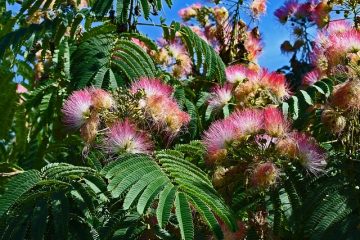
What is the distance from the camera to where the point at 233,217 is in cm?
233

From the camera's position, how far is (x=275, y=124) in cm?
249

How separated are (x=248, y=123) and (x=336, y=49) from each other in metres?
0.59

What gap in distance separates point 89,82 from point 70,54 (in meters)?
0.24

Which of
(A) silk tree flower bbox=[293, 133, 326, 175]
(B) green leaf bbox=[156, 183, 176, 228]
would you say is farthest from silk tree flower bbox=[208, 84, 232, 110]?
(B) green leaf bbox=[156, 183, 176, 228]

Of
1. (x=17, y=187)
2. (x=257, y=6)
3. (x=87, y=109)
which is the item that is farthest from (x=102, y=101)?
(x=257, y=6)

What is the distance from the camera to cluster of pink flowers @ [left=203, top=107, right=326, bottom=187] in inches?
95.1

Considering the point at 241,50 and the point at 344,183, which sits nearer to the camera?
the point at 344,183

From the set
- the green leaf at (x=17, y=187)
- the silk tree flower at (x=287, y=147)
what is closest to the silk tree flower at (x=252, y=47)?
the silk tree flower at (x=287, y=147)

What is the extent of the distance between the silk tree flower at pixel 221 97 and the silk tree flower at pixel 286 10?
1485 millimetres

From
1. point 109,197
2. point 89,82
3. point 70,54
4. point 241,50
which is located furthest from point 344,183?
point 241,50

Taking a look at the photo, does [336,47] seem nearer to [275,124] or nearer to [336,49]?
[336,49]

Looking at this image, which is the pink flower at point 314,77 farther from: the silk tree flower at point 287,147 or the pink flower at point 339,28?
the silk tree flower at point 287,147

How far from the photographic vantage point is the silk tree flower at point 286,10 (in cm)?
474

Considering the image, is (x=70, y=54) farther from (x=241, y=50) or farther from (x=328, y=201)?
(x=328, y=201)
